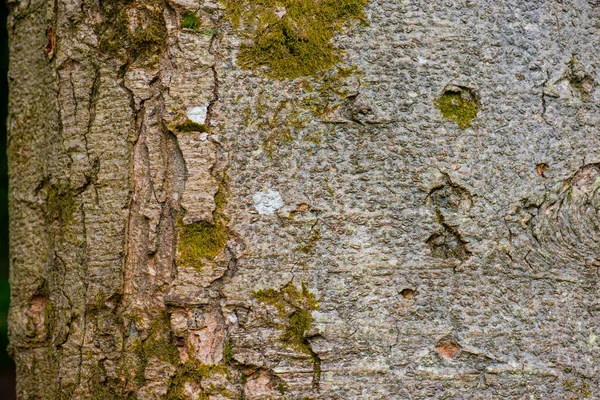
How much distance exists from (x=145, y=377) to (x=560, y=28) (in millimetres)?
818

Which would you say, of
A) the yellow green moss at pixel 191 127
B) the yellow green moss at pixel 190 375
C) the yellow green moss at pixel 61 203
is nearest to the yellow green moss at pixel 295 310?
the yellow green moss at pixel 190 375

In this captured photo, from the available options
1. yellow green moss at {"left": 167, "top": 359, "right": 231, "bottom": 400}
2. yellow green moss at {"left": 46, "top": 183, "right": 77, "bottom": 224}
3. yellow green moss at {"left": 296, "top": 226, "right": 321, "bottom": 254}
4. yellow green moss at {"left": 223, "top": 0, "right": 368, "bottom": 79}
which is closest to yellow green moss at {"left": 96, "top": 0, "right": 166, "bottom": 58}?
yellow green moss at {"left": 223, "top": 0, "right": 368, "bottom": 79}

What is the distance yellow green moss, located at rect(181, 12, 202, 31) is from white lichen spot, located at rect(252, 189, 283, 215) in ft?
0.85

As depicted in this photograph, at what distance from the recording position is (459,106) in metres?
0.93

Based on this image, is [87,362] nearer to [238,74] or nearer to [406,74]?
[238,74]

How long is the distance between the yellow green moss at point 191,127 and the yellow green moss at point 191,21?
0.14 metres

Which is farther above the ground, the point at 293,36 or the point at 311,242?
the point at 293,36

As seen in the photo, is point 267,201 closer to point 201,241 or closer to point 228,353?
point 201,241

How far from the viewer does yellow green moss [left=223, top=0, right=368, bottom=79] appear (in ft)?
3.02

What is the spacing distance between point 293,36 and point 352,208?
0.87ft

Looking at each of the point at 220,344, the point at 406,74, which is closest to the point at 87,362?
the point at 220,344

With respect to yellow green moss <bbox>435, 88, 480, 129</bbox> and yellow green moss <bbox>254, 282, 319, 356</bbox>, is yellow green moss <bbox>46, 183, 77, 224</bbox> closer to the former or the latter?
yellow green moss <bbox>254, 282, 319, 356</bbox>

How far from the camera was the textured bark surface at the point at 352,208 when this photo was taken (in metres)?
0.91

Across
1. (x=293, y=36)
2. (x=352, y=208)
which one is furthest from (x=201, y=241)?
(x=293, y=36)
